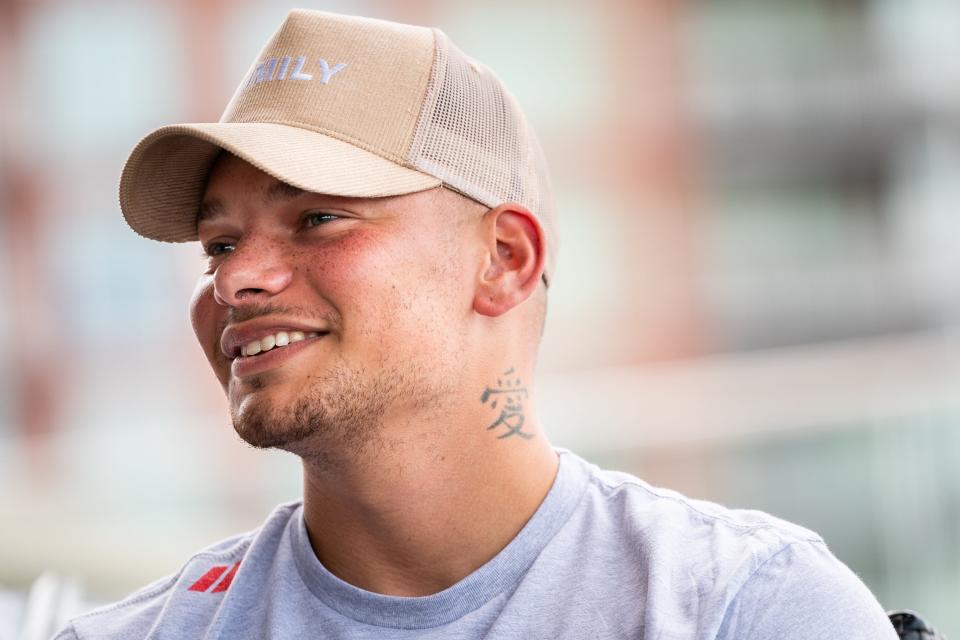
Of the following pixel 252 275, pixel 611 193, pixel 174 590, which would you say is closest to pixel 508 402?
pixel 252 275

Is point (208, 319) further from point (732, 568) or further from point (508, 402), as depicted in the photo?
Answer: point (732, 568)

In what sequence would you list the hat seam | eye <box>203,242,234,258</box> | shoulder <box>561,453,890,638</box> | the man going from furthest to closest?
1. eye <box>203,242,234,258</box>
2. the hat seam
3. the man
4. shoulder <box>561,453,890,638</box>

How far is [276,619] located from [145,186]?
65cm

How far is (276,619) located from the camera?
175cm

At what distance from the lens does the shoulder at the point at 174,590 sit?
185 cm

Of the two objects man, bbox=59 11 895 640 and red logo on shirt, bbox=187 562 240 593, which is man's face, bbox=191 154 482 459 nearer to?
man, bbox=59 11 895 640

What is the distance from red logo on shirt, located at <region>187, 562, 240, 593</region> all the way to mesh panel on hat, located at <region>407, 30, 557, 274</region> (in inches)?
25.0

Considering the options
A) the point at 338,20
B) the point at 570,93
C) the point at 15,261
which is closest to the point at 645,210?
the point at 570,93

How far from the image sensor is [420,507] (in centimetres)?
178

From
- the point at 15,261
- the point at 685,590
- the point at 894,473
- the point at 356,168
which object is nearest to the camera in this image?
the point at 685,590

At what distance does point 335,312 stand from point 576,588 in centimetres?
47

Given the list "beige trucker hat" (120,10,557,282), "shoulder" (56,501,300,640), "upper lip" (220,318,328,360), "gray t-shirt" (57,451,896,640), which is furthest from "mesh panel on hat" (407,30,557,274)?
"shoulder" (56,501,300,640)

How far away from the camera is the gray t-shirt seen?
5.12ft

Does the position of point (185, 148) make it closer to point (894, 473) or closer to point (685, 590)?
point (685, 590)
